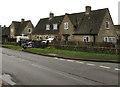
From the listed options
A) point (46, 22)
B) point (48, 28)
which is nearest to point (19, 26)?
point (46, 22)

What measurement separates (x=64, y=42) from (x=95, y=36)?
7552 mm

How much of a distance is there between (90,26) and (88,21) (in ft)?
5.49

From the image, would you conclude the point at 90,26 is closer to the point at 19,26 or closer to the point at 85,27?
the point at 85,27

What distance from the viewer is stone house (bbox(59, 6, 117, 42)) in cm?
3631

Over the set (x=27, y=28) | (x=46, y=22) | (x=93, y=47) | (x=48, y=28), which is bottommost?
(x=93, y=47)

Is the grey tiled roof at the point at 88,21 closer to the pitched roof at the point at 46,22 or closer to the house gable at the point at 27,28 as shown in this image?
the pitched roof at the point at 46,22

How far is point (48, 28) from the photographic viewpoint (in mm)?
48344

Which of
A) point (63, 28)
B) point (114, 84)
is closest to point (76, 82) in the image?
point (114, 84)

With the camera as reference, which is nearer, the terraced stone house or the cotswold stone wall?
the cotswold stone wall

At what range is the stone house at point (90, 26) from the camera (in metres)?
36.3

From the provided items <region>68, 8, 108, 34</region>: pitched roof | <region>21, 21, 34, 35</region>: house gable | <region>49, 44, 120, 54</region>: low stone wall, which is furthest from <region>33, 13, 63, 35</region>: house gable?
<region>49, 44, 120, 54</region>: low stone wall

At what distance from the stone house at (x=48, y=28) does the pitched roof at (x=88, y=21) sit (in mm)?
5469

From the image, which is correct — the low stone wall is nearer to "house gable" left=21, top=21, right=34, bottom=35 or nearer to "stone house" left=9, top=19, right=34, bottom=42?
"house gable" left=21, top=21, right=34, bottom=35

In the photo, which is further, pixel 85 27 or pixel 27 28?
pixel 27 28
